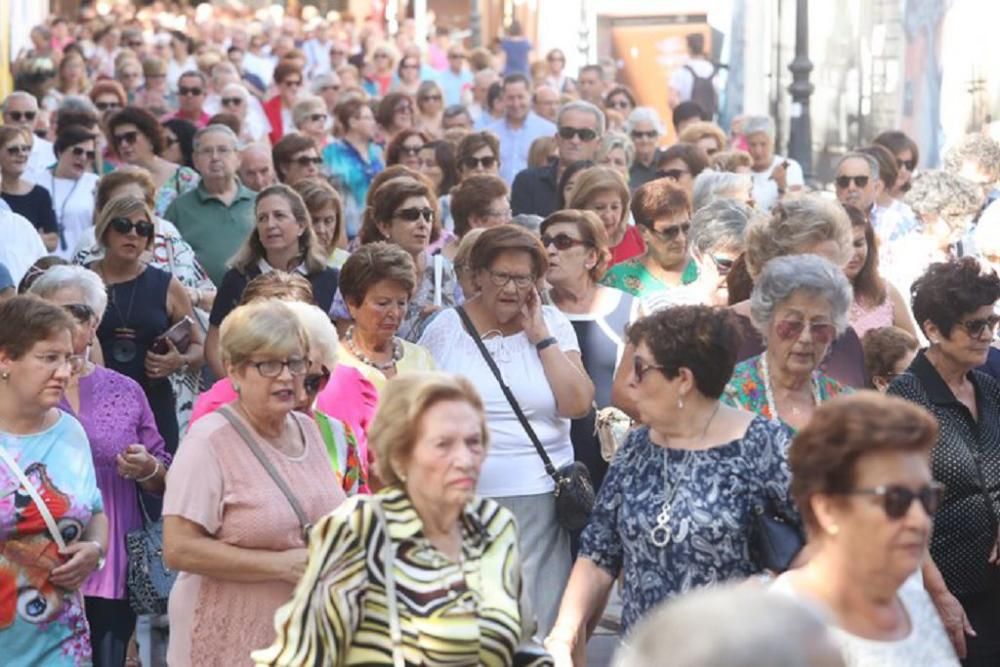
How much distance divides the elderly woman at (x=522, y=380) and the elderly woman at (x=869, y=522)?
10.6 ft

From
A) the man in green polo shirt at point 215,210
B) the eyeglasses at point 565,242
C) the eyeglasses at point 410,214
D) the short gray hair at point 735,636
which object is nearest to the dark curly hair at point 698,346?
the short gray hair at point 735,636

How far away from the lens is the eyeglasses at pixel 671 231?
34.0ft

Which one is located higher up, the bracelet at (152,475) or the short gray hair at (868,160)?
the bracelet at (152,475)

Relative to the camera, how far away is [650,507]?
6.03 meters

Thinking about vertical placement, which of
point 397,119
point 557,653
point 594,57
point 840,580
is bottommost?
point 594,57

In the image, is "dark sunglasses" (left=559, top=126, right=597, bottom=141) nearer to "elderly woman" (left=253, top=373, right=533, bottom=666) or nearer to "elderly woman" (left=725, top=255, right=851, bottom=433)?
"elderly woman" (left=725, top=255, right=851, bottom=433)

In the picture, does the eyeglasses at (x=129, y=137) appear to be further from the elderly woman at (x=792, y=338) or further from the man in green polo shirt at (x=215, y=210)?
the elderly woman at (x=792, y=338)

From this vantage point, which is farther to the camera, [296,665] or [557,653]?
[557,653]

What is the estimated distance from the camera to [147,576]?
26.6 feet

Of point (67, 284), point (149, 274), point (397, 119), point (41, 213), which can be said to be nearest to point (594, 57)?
point (397, 119)

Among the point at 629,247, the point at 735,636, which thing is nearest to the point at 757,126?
the point at 629,247

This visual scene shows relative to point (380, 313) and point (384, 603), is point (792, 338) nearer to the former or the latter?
point (380, 313)

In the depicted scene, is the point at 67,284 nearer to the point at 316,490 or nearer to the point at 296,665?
the point at 316,490

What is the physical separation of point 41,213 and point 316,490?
7.28 metres
